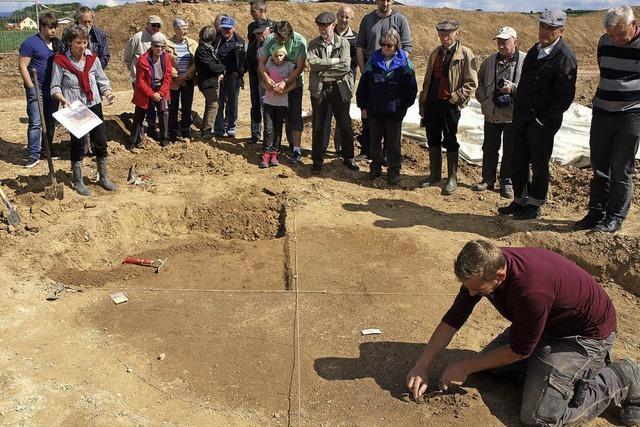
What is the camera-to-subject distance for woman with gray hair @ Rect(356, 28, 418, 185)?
25.6 ft

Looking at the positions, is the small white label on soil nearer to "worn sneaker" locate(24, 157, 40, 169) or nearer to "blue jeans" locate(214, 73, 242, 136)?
"worn sneaker" locate(24, 157, 40, 169)

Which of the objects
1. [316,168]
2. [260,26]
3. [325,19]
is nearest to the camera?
[325,19]

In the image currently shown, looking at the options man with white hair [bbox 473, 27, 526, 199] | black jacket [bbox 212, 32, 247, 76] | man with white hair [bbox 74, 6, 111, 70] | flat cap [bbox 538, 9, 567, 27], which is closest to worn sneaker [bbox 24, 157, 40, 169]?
man with white hair [bbox 74, 6, 111, 70]

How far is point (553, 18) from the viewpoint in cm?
631

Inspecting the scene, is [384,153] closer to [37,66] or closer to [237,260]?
[237,260]

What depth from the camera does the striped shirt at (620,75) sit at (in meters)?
5.93

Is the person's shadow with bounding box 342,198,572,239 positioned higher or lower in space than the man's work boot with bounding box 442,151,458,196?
lower

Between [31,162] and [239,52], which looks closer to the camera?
[31,162]

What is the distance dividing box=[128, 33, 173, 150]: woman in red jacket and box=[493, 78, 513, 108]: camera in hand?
4.48 metres

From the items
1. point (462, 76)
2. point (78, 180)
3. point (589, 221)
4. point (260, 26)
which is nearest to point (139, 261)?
point (78, 180)

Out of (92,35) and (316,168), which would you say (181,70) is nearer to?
(92,35)

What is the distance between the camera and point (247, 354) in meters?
4.81

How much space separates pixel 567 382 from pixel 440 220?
3528 millimetres

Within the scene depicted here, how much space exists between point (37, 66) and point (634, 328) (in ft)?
24.7
